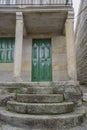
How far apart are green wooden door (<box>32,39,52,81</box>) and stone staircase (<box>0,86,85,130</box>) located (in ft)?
12.9

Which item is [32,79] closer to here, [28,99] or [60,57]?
[60,57]

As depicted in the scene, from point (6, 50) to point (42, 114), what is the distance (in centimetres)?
546

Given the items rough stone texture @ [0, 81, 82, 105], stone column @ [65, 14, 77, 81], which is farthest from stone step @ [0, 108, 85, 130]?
stone column @ [65, 14, 77, 81]

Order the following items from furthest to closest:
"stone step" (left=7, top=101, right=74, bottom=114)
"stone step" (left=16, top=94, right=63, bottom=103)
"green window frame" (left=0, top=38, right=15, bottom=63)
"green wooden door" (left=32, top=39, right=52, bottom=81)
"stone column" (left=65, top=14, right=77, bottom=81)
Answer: "green window frame" (left=0, top=38, right=15, bottom=63) → "green wooden door" (left=32, top=39, right=52, bottom=81) → "stone column" (left=65, top=14, right=77, bottom=81) → "stone step" (left=16, top=94, right=63, bottom=103) → "stone step" (left=7, top=101, right=74, bottom=114)

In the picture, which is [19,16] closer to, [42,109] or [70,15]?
[70,15]

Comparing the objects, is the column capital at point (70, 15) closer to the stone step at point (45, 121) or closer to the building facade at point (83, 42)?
the building facade at point (83, 42)

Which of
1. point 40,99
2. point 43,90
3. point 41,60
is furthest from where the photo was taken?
point 41,60

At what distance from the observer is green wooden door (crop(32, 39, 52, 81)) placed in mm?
8258

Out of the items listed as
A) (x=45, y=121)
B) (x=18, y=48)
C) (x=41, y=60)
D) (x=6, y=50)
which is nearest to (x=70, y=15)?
(x=18, y=48)

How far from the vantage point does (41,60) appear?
838 cm

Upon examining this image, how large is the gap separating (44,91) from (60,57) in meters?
3.83

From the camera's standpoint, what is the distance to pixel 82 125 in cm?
337

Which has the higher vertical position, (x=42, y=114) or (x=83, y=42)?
(x=83, y=42)

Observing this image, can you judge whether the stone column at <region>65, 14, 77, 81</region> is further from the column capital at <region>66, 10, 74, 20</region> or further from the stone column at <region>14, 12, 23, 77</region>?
the stone column at <region>14, 12, 23, 77</region>
